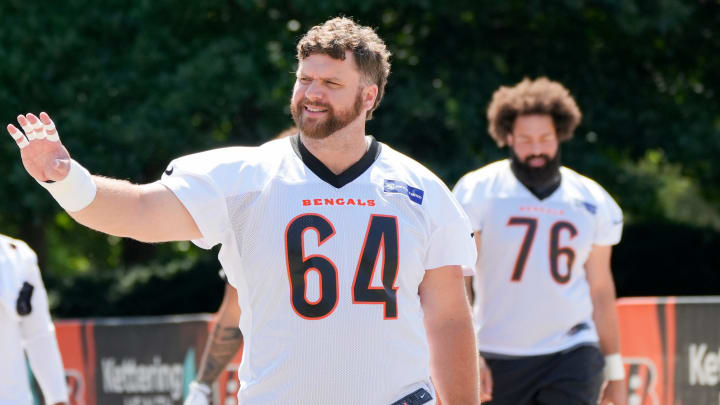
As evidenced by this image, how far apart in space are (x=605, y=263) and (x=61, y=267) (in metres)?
28.2

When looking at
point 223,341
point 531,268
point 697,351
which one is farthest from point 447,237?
point 697,351

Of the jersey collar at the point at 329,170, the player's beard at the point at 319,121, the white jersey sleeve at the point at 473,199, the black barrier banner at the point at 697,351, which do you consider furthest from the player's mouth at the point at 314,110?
the black barrier banner at the point at 697,351

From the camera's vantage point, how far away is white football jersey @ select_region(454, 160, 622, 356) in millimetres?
6781

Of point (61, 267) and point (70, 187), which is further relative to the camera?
point (61, 267)

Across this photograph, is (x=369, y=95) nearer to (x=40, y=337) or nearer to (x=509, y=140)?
(x=40, y=337)

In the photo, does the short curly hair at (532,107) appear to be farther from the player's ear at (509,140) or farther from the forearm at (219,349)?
the forearm at (219,349)

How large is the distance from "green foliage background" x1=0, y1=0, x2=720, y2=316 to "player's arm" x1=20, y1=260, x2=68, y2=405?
9.74 meters

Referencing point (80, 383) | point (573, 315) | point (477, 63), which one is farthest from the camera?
point (477, 63)

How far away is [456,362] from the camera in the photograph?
13.9 feet

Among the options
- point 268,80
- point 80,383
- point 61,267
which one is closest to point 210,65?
point 268,80

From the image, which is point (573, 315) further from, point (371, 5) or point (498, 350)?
point (371, 5)

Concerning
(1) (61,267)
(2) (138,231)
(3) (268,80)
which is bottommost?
(1) (61,267)

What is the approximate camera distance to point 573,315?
679cm

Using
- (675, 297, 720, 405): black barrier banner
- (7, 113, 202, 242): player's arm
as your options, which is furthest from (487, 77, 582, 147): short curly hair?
(7, 113, 202, 242): player's arm
